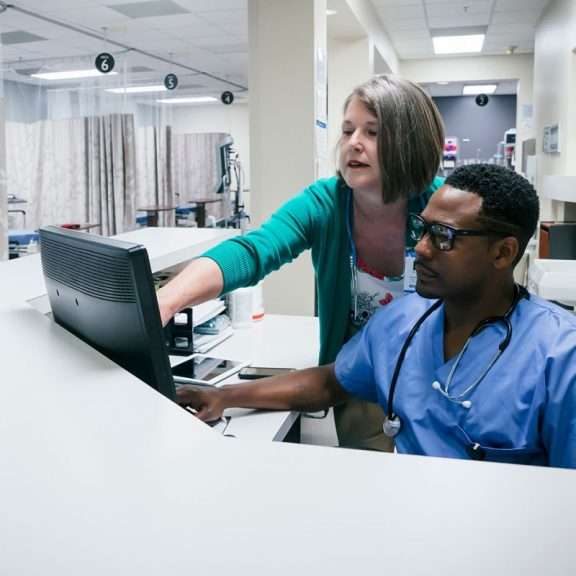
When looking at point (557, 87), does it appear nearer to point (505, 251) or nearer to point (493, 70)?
point (493, 70)

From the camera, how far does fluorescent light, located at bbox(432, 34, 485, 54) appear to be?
727 centimetres

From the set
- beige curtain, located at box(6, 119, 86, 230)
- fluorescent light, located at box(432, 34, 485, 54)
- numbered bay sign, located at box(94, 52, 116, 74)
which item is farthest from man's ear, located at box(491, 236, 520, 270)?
beige curtain, located at box(6, 119, 86, 230)

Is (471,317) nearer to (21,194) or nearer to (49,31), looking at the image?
(49,31)

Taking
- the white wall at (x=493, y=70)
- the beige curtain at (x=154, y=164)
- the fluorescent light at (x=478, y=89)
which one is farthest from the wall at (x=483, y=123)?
the beige curtain at (x=154, y=164)

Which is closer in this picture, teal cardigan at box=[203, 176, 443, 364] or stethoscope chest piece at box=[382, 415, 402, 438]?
stethoscope chest piece at box=[382, 415, 402, 438]

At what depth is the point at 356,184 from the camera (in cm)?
158

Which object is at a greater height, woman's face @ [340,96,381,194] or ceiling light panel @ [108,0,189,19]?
ceiling light panel @ [108,0,189,19]

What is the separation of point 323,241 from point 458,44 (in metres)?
6.80

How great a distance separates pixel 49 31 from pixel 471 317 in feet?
21.3

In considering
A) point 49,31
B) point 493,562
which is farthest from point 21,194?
point 493,562

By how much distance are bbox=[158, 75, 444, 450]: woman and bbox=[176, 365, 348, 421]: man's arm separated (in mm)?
207

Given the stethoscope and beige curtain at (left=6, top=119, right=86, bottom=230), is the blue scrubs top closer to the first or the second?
the stethoscope

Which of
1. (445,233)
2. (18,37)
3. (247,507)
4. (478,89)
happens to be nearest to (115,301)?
(247,507)

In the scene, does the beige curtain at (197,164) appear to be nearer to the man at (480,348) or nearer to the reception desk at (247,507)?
the man at (480,348)
